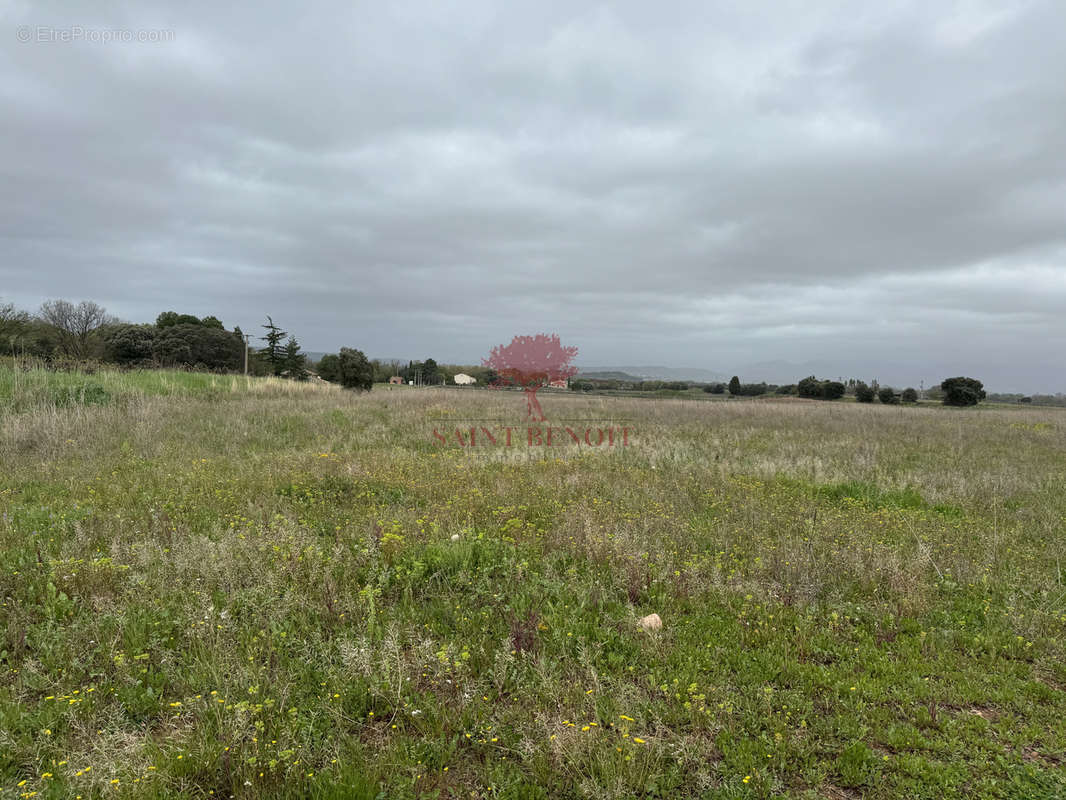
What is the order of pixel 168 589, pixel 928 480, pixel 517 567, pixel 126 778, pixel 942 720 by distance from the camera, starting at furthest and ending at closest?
1. pixel 928 480
2. pixel 517 567
3. pixel 168 589
4. pixel 942 720
5. pixel 126 778

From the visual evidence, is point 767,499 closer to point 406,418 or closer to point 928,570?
point 928,570

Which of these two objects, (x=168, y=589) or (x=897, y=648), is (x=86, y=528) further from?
(x=897, y=648)

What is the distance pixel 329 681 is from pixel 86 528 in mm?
5063

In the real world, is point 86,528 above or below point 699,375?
below

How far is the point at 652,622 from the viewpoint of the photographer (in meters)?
4.40

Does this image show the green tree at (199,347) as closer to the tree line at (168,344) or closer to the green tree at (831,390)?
the tree line at (168,344)

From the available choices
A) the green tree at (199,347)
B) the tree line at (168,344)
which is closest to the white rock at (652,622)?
the tree line at (168,344)

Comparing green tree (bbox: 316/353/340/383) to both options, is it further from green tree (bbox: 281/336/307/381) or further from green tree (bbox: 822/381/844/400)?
green tree (bbox: 822/381/844/400)

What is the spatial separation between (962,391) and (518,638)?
58973 mm

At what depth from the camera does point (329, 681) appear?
351 cm

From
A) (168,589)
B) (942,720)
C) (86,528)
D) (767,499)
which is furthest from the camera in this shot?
(767,499)

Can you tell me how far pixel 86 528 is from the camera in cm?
616

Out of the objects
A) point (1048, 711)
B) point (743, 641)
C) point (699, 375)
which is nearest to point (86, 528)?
point (743, 641)

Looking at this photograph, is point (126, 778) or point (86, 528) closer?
point (126, 778)
